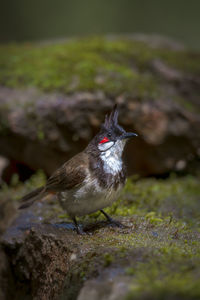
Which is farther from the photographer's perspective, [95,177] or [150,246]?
[95,177]

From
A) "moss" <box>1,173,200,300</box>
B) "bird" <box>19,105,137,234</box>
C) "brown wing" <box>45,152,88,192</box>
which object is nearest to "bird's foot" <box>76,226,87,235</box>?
"bird" <box>19,105,137,234</box>

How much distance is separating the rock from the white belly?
8.22 feet

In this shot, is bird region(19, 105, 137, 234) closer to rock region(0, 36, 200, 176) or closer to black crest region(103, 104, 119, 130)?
black crest region(103, 104, 119, 130)

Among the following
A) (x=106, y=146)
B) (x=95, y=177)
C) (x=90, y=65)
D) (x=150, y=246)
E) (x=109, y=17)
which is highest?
(x=109, y=17)

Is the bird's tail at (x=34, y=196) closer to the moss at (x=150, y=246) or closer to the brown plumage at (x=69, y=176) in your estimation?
the brown plumage at (x=69, y=176)

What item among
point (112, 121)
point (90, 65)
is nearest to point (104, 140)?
point (112, 121)

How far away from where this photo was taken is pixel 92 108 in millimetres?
6062

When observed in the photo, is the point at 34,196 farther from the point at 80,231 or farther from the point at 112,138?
the point at 112,138

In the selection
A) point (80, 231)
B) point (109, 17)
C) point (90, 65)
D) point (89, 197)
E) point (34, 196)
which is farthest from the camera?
point (109, 17)

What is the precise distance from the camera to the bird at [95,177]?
3596 mm

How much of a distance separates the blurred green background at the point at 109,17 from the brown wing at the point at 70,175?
1279 cm

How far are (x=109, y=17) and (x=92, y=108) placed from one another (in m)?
11.1

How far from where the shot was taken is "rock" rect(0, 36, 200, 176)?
19.9ft

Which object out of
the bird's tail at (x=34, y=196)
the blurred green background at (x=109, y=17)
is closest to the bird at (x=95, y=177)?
the bird's tail at (x=34, y=196)
